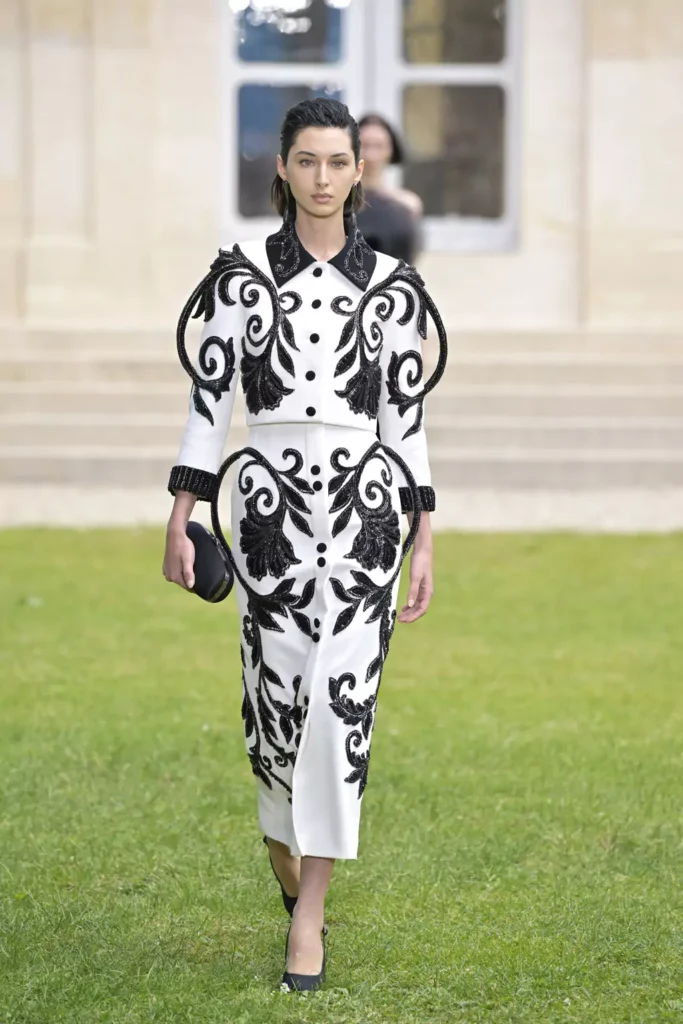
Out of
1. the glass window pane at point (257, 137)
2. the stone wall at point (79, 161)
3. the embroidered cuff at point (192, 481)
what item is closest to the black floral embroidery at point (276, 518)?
the embroidered cuff at point (192, 481)

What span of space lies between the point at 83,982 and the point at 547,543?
764 cm

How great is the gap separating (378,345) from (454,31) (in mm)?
12238

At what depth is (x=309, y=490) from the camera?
4355mm

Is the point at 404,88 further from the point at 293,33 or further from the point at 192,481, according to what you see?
the point at 192,481

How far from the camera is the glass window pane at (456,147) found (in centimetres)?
1627

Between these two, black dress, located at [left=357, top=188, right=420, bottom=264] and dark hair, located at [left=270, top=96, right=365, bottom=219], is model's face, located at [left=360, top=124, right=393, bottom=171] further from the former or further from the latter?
dark hair, located at [left=270, top=96, right=365, bottom=219]

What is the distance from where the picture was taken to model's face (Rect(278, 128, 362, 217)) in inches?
173

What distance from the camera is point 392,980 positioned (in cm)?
448

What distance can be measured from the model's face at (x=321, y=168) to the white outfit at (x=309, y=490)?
0.11m

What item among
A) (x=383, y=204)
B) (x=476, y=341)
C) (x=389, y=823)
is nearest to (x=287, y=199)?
(x=389, y=823)

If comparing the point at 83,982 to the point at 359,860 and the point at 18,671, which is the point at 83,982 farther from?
the point at 18,671

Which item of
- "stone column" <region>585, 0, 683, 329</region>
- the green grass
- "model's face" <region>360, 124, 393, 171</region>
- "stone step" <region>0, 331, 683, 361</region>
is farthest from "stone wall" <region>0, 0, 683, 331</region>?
"model's face" <region>360, 124, 393, 171</region>

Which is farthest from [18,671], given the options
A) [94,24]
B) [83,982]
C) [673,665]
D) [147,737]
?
[94,24]

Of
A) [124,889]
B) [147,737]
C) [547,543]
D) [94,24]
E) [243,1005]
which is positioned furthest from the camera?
[94,24]
